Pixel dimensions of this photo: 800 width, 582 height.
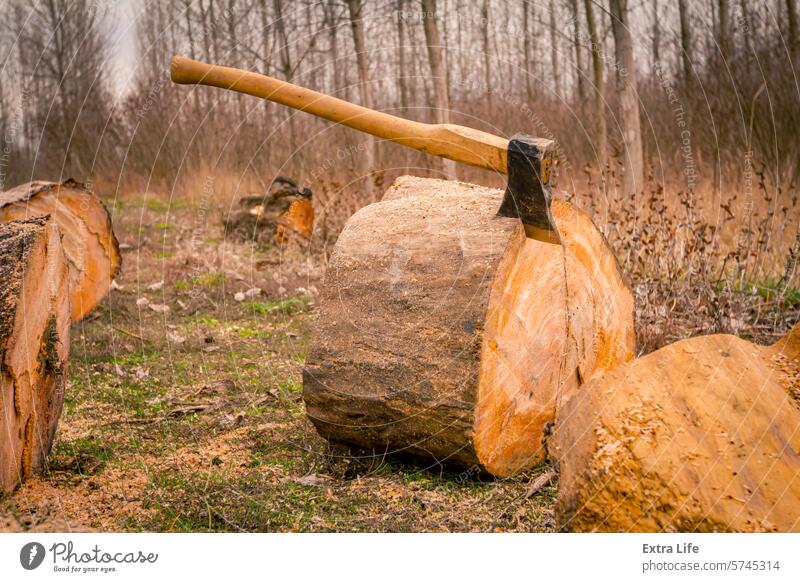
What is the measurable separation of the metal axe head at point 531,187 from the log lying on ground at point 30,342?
180 centimetres

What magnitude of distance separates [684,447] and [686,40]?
7.88m

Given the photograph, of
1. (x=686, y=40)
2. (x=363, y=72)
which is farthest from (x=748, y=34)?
(x=363, y=72)

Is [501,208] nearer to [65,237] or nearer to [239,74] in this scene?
[239,74]

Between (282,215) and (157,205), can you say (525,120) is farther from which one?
(157,205)

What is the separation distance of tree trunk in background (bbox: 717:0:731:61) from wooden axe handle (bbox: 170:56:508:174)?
533 centimetres

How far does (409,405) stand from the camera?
2.76 metres

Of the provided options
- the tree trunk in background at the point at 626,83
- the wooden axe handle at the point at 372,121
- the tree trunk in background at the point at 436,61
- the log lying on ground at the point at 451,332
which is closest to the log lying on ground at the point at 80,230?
the wooden axe handle at the point at 372,121

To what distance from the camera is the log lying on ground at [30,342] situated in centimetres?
265

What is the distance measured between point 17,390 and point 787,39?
20.0 ft

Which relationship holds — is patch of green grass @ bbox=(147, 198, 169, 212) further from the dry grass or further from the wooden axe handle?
the wooden axe handle

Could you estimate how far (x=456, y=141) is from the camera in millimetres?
2908

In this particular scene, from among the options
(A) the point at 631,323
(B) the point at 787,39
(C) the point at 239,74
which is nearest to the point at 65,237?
(C) the point at 239,74

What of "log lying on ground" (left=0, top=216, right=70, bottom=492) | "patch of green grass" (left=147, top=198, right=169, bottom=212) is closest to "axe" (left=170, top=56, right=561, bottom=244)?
"log lying on ground" (left=0, top=216, right=70, bottom=492)
